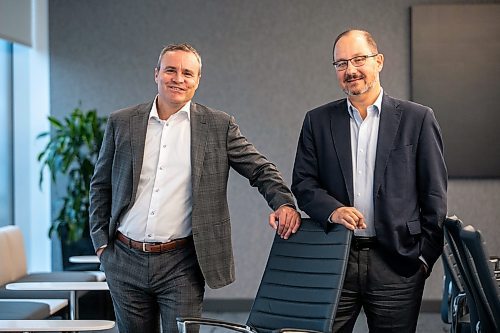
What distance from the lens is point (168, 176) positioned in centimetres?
323

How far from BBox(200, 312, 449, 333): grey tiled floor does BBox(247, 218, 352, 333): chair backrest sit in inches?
121

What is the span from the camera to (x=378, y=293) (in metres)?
3.08

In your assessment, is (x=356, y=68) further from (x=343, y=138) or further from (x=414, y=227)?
(x=414, y=227)

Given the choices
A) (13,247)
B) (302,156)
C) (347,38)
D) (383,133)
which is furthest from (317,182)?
(13,247)

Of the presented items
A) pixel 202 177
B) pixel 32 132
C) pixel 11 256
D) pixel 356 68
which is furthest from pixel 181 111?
pixel 32 132

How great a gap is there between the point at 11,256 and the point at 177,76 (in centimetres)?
283

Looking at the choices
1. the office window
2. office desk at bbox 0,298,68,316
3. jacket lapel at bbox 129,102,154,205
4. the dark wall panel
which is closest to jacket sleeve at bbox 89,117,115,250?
jacket lapel at bbox 129,102,154,205

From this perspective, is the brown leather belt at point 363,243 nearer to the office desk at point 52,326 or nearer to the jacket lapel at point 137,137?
the jacket lapel at point 137,137

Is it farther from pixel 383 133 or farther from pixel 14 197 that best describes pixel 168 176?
pixel 14 197

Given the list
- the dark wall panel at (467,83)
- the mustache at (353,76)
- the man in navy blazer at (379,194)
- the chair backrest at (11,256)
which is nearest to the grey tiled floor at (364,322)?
the dark wall panel at (467,83)

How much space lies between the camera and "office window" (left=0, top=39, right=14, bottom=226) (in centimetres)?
668

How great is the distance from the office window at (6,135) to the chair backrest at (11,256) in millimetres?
933

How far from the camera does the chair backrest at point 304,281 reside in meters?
3.03

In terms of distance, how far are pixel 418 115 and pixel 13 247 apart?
3273 millimetres
